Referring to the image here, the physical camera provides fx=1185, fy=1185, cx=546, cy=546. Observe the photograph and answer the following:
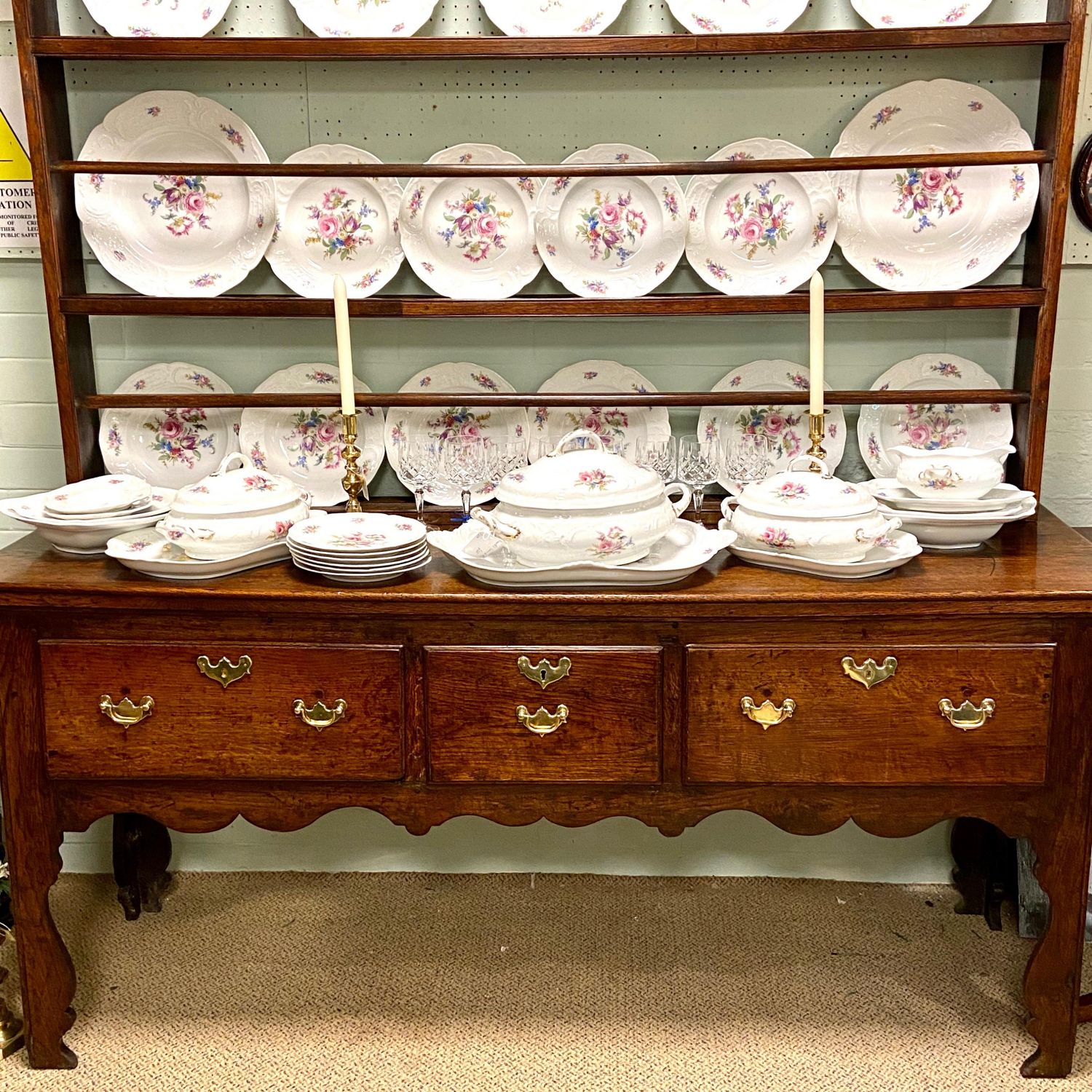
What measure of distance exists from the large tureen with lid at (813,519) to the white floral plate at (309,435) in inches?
33.8

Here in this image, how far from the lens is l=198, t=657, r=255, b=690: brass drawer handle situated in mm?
1988

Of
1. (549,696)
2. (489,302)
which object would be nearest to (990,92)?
(489,302)

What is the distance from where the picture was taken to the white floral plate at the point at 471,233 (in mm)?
2375

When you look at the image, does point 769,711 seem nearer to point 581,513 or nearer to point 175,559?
point 581,513

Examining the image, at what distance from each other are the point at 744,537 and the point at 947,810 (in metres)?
0.58

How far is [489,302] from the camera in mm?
2303

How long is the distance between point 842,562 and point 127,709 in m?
1.22

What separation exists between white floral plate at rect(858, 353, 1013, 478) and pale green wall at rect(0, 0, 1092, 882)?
4 centimetres

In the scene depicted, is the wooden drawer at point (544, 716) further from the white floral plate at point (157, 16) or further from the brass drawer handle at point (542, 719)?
the white floral plate at point (157, 16)

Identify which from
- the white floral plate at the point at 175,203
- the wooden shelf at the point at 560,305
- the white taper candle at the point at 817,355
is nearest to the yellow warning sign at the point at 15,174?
the white floral plate at the point at 175,203

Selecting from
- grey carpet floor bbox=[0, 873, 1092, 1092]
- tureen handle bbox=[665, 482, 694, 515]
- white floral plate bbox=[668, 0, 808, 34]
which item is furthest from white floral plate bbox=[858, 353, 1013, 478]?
grey carpet floor bbox=[0, 873, 1092, 1092]

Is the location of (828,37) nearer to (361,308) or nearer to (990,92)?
(990,92)

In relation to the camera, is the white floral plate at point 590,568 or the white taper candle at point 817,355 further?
the white taper candle at point 817,355

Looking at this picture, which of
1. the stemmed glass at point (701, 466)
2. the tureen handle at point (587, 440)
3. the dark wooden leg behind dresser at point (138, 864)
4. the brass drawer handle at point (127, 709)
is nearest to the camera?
the brass drawer handle at point (127, 709)
